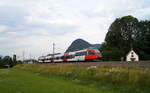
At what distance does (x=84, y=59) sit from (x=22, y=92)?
90.8 ft

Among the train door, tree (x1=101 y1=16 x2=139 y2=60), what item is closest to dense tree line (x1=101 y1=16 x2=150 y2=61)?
tree (x1=101 y1=16 x2=139 y2=60)

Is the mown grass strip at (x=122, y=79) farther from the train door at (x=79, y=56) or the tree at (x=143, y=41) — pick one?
the tree at (x=143, y=41)

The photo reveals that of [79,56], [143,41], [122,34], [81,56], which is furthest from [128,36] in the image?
[81,56]

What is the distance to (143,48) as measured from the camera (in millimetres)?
65625

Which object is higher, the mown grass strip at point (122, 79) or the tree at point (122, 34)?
the tree at point (122, 34)

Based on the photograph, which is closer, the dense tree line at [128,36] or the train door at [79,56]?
the train door at [79,56]

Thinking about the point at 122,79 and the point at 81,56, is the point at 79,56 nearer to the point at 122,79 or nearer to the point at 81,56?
the point at 81,56

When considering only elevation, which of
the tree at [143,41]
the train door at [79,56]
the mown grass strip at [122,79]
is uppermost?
the tree at [143,41]

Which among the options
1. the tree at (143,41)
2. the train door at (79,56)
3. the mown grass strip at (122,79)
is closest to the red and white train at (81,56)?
the train door at (79,56)

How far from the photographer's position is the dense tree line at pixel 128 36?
66.1 meters

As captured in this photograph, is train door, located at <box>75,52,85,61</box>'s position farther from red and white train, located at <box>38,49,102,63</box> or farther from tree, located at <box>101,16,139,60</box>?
tree, located at <box>101,16,139,60</box>

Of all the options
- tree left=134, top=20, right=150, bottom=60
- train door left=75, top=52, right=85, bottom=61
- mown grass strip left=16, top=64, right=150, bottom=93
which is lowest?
mown grass strip left=16, top=64, right=150, bottom=93

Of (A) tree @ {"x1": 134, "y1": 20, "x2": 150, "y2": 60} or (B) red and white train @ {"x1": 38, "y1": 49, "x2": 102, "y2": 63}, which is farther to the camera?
(A) tree @ {"x1": 134, "y1": 20, "x2": 150, "y2": 60}

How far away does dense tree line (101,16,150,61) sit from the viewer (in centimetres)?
6606
